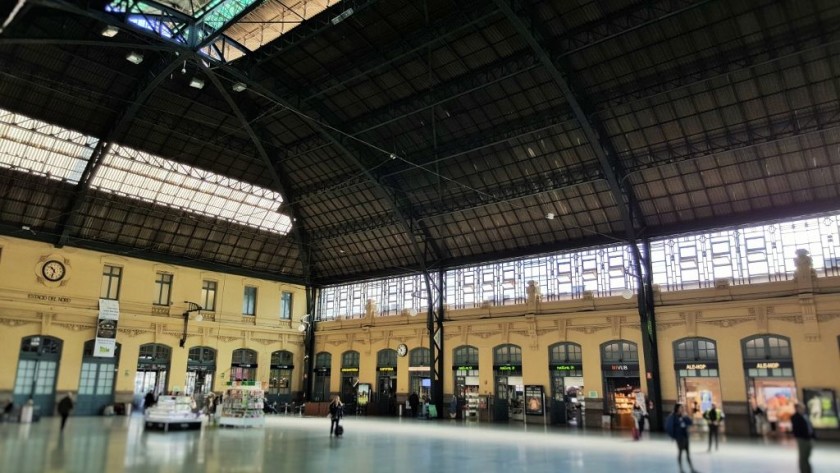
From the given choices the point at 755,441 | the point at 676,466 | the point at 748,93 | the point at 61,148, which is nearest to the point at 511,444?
the point at 676,466

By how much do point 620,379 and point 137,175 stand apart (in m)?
30.7

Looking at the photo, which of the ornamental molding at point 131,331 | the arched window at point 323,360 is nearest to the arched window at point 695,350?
the arched window at point 323,360

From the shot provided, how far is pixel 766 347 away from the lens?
27.7 meters

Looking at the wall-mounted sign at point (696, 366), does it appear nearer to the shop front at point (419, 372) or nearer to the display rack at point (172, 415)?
the shop front at point (419, 372)

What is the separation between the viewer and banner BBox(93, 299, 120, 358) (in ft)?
115

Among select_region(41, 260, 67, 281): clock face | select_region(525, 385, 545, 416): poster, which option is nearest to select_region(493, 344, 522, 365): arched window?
select_region(525, 385, 545, 416): poster

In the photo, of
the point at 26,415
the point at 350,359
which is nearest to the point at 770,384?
the point at 350,359

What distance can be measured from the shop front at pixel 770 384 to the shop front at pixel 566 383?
28.1 feet

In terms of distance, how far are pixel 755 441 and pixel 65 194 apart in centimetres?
3772

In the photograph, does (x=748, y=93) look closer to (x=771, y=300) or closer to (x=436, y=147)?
(x=771, y=300)

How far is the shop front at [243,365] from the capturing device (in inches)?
1666

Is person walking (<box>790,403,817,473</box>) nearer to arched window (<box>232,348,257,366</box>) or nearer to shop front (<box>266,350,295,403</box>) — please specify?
arched window (<box>232,348,257,366</box>)

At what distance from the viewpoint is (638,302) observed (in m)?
30.9

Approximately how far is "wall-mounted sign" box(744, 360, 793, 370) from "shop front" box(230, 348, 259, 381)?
3282 centimetres
